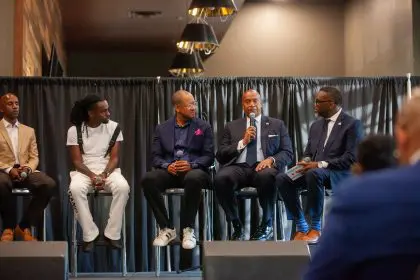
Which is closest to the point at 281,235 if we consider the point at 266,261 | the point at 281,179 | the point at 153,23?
the point at 281,179

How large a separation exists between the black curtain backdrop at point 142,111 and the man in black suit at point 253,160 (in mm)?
744

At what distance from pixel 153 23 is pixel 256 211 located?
19.8 ft

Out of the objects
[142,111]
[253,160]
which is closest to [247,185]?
[253,160]

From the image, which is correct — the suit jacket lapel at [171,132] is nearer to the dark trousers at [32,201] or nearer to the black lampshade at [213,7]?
the dark trousers at [32,201]

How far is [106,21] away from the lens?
11.5m

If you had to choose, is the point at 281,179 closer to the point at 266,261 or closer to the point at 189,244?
the point at 189,244

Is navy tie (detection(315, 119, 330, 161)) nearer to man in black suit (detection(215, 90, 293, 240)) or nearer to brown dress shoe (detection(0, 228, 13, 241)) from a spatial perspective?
man in black suit (detection(215, 90, 293, 240))

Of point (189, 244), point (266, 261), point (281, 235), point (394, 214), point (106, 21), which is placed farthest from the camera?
point (106, 21)

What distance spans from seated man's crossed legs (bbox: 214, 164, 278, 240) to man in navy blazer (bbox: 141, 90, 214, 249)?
0.14 metres

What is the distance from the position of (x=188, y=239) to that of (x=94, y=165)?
0.98 meters

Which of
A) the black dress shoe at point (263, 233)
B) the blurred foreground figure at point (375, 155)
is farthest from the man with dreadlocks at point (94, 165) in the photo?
the blurred foreground figure at point (375, 155)

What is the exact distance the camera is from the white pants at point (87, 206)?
17.0 ft

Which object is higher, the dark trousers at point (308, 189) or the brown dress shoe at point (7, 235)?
the dark trousers at point (308, 189)

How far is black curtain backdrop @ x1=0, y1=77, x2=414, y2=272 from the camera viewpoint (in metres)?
6.16
